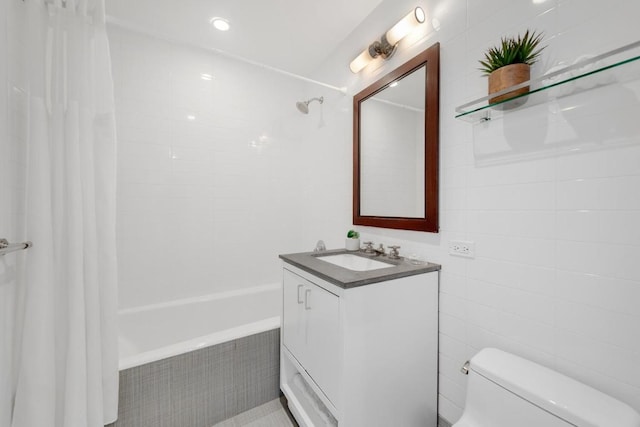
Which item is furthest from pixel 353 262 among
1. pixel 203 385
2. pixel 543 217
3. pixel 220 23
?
pixel 220 23

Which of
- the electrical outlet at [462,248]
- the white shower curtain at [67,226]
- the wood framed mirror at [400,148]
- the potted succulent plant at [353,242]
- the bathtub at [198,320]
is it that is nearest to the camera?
the white shower curtain at [67,226]

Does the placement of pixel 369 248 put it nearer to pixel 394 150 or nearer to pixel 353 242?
pixel 353 242

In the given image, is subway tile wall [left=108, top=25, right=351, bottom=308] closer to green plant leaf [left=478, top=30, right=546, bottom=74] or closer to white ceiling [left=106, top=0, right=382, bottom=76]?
white ceiling [left=106, top=0, right=382, bottom=76]

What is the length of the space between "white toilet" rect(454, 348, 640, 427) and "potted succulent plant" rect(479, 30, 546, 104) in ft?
3.36

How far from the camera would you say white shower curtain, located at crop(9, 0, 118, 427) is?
3.16 ft

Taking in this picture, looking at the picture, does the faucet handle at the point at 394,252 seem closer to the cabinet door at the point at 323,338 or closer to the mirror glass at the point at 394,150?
the mirror glass at the point at 394,150

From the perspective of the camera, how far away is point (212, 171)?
2.33 m

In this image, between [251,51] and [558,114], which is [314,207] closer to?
[251,51]

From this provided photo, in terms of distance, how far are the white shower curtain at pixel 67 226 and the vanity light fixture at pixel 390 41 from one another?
1423 mm

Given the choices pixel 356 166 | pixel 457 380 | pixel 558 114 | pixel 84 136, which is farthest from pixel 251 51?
pixel 457 380

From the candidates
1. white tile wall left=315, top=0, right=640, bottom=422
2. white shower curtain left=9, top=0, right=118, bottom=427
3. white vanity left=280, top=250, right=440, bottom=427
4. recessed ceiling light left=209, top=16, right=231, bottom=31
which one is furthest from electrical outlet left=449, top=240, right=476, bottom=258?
recessed ceiling light left=209, top=16, right=231, bottom=31

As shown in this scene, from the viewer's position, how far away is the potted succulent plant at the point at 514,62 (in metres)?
0.98

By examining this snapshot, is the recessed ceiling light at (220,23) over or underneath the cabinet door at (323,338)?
over

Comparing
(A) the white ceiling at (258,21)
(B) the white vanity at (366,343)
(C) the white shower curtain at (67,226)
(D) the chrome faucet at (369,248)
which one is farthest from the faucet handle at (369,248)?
(A) the white ceiling at (258,21)
